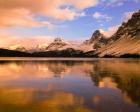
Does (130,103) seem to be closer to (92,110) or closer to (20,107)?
(92,110)

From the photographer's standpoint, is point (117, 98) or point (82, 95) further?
point (82, 95)

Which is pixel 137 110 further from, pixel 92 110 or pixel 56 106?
pixel 56 106

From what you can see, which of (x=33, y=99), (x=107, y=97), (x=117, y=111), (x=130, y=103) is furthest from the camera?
(x=107, y=97)

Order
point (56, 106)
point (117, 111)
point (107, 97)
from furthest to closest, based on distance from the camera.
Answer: point (107, 97), point (56, 106), point (117, 111)

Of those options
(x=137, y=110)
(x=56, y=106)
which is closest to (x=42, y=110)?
(x=56, y=106)

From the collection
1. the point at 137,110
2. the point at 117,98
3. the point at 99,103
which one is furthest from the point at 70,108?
the point at 117,98

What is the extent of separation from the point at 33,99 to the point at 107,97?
720 centimetres

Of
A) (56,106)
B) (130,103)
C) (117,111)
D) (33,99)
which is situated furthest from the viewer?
(33,99)

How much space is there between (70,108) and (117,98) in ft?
22.8

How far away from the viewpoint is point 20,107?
22.4 meters

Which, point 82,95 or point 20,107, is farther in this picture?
point 82,95

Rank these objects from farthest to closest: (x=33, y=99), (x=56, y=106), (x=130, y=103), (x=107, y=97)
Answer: (x=107, y=97), (x=33, y=99), (x=130, y=103), (x=56, y=106)

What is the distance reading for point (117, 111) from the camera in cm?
2123

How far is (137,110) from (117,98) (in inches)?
238
